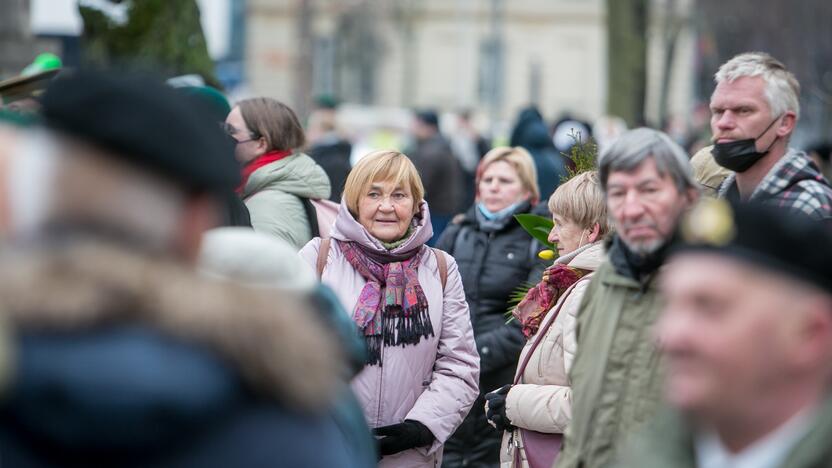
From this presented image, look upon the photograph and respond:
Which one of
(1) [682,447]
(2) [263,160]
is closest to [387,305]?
(2) [263,160]

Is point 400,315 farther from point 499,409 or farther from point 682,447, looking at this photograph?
point 682,447

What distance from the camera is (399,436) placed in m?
5.62

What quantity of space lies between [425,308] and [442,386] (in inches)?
13.3

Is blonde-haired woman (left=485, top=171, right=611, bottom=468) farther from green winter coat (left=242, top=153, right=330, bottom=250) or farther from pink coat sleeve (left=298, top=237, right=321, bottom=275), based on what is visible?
green winter coat (left=242, top=153, right=330, bottom=250)

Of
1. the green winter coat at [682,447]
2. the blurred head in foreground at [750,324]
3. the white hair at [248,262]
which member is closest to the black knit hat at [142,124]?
the white hair at [248,262]

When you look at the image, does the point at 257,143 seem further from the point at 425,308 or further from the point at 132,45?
the point at 132,45

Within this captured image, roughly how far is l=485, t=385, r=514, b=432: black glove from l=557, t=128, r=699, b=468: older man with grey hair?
125 cm

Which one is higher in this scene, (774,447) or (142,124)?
(142,124)

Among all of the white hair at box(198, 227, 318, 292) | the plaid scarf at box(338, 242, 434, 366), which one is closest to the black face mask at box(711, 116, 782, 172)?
the plaid scarf at box(338, 242, 434, 366)

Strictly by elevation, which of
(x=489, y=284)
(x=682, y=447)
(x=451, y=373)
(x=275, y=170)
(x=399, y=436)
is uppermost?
(x=275, y=170)

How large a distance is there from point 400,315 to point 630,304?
198 cm

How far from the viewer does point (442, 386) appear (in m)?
5.78

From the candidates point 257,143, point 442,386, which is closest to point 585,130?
point 257,143

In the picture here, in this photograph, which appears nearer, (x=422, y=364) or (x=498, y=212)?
(x=422, y=364)
